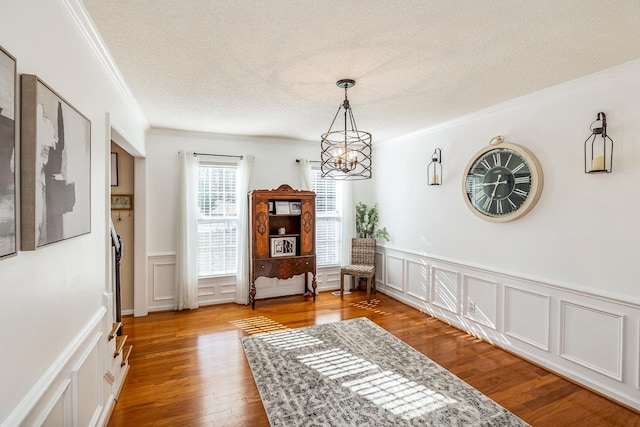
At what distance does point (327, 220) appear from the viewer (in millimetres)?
5719

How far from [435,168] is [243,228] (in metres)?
2.96

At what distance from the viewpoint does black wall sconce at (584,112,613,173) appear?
260 cm

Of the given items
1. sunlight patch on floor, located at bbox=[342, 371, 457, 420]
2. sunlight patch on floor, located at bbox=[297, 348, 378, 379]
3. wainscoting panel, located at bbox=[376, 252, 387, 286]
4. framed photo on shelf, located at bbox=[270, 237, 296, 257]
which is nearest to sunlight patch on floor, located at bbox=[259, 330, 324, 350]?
sunlight patch on floor, located at bbox=[297, 348, 378, 379]

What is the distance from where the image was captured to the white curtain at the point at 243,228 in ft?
16.4

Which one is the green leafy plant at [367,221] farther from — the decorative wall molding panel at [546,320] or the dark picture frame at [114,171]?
the dark picture frame at [114,171]

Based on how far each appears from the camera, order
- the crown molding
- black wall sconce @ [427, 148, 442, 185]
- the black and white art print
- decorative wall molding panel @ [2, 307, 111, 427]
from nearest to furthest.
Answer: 1. the black and white art print
2. decorative wall molding panel @ [2, 307, 111, 427]
3. the crown molding
4. black wall sconce @ [427, 148, 442, 185]

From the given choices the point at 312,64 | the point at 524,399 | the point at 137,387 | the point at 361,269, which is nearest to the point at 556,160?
the point at 524,399

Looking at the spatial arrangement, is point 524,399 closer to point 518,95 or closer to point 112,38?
point 518,95

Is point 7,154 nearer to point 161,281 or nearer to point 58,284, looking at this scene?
point 58,284

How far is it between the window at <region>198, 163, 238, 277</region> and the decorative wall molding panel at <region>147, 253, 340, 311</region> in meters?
0.21

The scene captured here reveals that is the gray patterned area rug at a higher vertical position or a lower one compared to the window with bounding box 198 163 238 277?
lower

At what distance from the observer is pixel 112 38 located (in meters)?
2.09

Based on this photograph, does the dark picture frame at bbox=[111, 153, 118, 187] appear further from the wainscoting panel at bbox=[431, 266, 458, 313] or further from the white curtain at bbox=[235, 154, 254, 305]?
the wainscoting panel at bbox=[431, 266, 458, 313]

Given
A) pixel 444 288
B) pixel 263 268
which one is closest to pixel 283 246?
pixel 263 268
